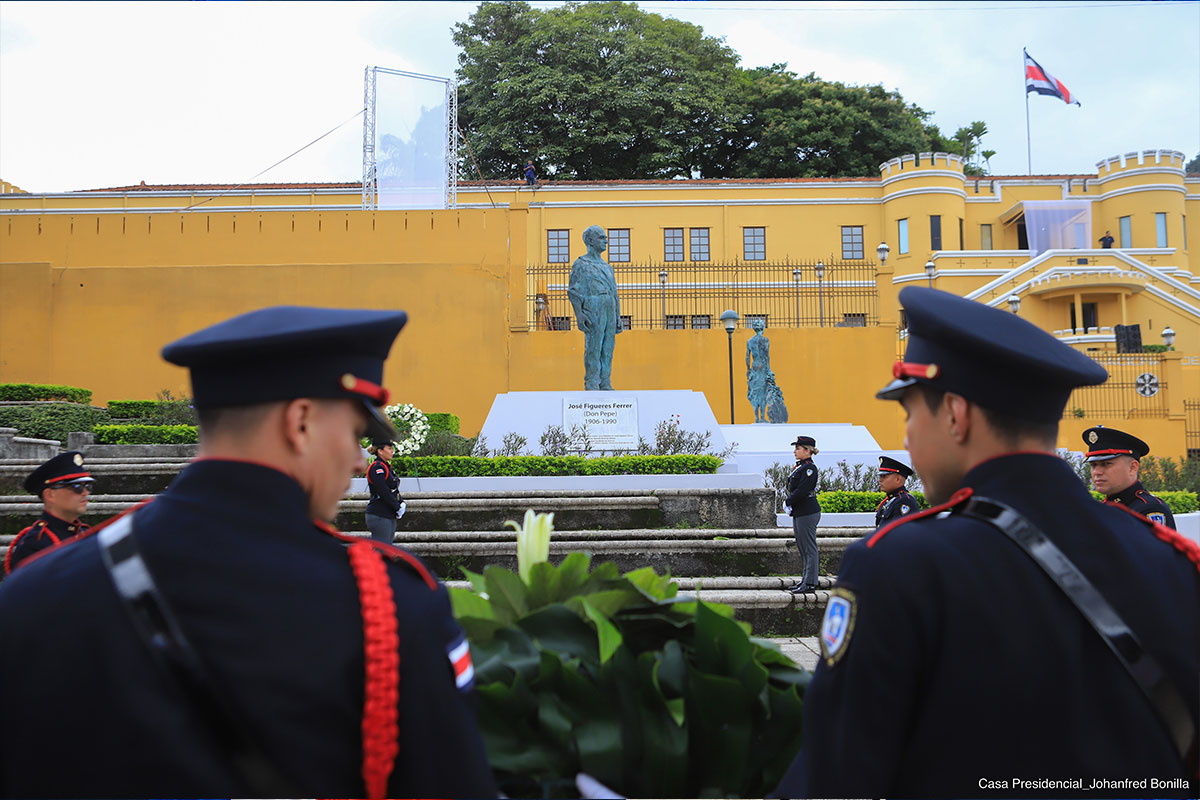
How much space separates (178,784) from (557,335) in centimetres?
1856

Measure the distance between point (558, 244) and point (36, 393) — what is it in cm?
1925

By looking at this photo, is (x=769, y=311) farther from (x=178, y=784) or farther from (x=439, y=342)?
(x=178, y=784)

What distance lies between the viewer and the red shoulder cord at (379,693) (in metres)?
1.23

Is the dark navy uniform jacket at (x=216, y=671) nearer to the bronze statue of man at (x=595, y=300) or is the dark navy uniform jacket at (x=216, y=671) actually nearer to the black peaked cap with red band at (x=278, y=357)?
the black peaked cap with red band at (x=278, y=357)

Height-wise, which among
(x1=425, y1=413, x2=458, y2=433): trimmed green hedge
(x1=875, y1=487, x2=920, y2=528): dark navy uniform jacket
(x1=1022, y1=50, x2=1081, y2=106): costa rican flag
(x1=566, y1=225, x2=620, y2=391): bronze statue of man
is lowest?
(x1=875, y1=487, x2=920, y2=528): dark navy uniform jacket

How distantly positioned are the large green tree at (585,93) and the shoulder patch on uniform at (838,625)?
3527cm

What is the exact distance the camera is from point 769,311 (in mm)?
25797

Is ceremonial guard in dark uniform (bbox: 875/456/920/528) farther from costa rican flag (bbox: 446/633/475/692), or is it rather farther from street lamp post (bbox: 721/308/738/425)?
street lamp post (bbox: 721/308/738/425)

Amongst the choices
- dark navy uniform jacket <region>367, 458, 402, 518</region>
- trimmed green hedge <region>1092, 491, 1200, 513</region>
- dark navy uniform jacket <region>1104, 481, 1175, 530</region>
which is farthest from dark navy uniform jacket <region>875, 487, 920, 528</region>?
trimmed green hedge <region>1092, 491, 1200, 513</region>

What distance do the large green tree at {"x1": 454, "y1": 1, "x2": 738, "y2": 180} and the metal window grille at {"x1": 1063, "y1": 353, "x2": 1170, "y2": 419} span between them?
760 inches

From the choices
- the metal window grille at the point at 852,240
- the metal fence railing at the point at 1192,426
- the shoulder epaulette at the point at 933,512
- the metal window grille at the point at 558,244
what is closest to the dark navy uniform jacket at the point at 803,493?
the shoulder epaulette at the point at 933,512

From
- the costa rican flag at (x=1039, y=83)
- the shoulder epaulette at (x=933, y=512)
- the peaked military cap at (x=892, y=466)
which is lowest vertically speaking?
the peaked military cap at (x=892, y=466)

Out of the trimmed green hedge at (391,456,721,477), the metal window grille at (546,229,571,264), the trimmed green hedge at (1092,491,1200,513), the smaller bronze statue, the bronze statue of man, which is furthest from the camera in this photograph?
the metal window grille at (546,229,571,264)

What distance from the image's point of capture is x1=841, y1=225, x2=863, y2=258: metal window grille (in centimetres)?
3319
